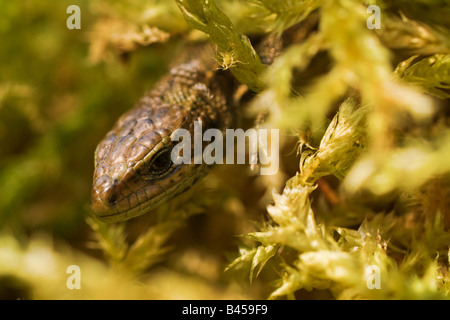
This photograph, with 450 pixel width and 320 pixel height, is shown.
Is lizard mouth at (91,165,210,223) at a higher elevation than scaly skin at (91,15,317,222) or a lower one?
lower

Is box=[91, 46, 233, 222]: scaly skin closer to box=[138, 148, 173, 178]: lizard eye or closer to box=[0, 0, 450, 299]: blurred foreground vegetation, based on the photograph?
box=[138, 148, 173, 178]: lizard eye

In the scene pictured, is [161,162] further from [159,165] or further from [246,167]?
[246,167]

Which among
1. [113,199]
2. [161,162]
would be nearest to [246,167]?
[161,162]

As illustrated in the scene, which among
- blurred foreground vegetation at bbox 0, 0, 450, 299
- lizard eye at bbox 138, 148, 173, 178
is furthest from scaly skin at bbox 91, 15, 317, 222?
blurred foreground vegetation at bbox 0, 0, 450, 299

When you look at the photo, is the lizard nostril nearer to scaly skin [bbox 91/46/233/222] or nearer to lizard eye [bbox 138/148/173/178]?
scaly skin [bbox 91/46/233/222]

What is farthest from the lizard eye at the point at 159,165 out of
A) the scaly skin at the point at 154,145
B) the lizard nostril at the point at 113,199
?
the lizard nostril at the point at 113,199

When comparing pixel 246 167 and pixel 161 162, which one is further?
pixel 246 167

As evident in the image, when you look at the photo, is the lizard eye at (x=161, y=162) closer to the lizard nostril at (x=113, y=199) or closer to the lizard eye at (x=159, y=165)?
the lizard eye at (x=159, y=165)

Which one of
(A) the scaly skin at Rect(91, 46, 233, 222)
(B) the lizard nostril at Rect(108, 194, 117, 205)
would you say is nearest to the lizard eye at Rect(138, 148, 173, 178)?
(A) the scaly skin at Rect(91, 46, 233, 222)

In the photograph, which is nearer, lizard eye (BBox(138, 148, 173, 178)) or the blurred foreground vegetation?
the blurred foreground vegetation

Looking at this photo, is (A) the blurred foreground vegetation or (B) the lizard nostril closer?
(A) the blurred foreground vegetation
